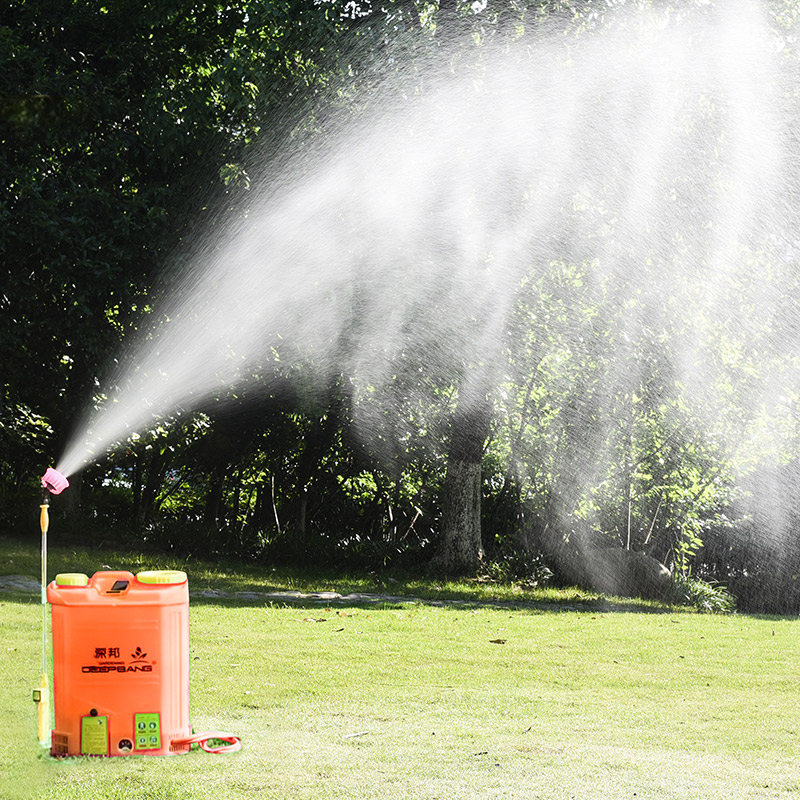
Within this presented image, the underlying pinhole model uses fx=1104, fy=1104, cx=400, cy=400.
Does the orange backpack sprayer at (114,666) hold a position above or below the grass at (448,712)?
above

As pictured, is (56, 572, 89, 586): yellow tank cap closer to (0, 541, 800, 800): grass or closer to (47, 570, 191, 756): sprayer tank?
(47, 570, 191, 756): sprayer tank

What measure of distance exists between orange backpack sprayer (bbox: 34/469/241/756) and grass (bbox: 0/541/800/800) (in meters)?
0.11

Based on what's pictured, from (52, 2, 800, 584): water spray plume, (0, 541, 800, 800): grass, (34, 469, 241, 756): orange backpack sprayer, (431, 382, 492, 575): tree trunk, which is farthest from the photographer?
(431, 382, 492, 575): tree trunk

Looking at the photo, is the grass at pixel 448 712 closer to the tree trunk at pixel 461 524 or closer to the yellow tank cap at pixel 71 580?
the yellow tank cap at pixel 71 580

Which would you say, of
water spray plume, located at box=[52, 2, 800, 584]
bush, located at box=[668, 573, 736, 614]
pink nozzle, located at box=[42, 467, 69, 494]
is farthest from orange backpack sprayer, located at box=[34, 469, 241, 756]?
bush, located at box=[668, 573, 736, 614]

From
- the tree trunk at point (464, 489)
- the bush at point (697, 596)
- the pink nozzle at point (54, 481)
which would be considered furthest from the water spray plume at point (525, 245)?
the pink nozzle at point (54, 481)

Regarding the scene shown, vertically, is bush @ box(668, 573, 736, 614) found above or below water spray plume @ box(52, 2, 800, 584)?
below

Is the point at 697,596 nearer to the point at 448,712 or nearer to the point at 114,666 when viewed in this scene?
the point at 448,712

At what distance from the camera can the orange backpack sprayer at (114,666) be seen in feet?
14.9

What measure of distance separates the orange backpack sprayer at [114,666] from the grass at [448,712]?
105 mm

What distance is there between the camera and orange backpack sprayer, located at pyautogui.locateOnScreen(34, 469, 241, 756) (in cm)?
454

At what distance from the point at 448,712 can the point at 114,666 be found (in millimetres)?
1810

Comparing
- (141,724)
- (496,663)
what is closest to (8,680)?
(141,724)

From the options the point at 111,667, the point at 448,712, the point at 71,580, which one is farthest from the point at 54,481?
the point at 448,712
